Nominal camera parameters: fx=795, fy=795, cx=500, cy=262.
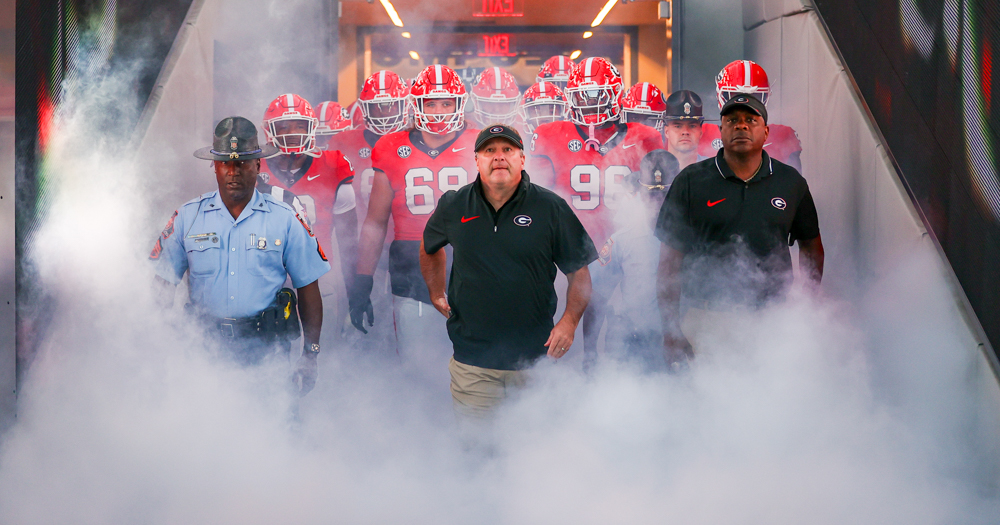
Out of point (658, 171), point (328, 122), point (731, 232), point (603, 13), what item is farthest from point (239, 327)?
point (603, 13)

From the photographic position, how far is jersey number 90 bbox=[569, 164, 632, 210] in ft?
12.3

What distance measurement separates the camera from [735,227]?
2.70 m

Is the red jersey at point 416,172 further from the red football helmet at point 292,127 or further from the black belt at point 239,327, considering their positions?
the black belt at point 239,327

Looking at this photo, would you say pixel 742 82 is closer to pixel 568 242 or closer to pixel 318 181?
pixel 568 242

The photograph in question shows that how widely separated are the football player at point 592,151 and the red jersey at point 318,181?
968 mm

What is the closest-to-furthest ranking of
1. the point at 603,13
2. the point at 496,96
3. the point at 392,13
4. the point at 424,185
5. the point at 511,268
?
the point at 511,268 < the point at 424,185 < the point at 496,96 < the point at 392,13 < the point at 603,13

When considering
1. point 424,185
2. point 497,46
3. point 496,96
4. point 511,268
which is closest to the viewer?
point 511,268

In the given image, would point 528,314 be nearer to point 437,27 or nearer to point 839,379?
point 839,379

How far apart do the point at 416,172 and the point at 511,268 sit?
131cm

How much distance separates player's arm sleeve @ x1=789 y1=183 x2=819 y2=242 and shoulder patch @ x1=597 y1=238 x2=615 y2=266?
1.05 m

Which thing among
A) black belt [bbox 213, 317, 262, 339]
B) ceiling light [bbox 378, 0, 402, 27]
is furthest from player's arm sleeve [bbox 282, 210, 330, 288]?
ceiling light [bbox 378, 0, 402, 27]

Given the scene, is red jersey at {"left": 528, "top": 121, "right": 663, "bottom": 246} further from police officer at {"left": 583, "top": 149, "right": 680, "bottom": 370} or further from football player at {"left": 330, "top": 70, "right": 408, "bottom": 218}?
football player at {"left": 330, "top": 70, "right": 408, "bottom": 218}

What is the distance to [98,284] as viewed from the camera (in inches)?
121

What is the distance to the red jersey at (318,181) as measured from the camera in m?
3.89
